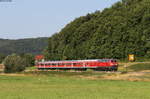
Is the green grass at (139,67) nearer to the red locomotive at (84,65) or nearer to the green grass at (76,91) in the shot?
the red locomotive at (84,65)

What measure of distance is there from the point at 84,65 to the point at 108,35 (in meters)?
38.0

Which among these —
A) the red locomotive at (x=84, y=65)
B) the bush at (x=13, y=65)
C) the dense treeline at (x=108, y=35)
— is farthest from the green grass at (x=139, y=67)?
the bush at (x=13, y=65)

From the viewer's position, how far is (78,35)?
466ft

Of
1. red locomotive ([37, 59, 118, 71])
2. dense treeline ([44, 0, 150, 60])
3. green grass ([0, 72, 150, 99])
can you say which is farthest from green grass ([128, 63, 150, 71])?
green grass ([0, 72, 150, 99])

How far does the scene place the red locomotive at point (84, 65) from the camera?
8356 centimetres

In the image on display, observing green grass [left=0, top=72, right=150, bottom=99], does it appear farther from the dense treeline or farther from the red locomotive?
the dense treeline

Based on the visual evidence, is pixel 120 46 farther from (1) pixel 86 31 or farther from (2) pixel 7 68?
(2) pixel 7 68

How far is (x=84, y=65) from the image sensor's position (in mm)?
92062

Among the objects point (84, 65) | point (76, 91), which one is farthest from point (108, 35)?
point (76, 91)

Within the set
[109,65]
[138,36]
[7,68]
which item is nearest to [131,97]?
[109,65]

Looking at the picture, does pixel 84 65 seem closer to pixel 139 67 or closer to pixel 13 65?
pixel 139 67

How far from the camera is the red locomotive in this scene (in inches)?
3290

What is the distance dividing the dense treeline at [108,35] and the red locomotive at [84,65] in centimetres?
2003

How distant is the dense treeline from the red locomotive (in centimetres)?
2003
